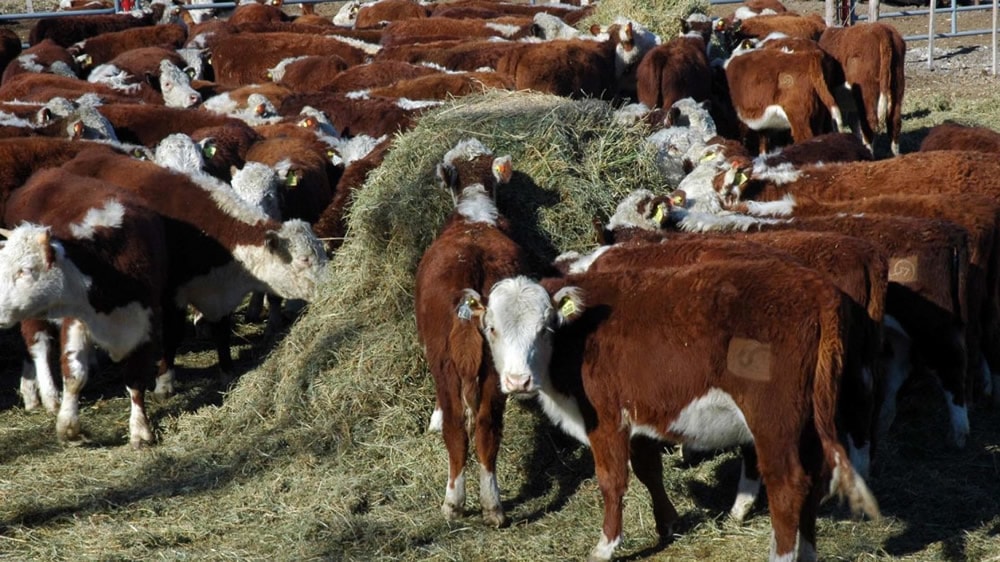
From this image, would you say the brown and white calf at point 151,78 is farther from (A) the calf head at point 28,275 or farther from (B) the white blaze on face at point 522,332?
(B) the white blaze on face at point 522,332

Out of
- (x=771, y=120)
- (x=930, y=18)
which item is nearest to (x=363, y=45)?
(x=771, y=120)

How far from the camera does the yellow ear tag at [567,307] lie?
546 centimetres

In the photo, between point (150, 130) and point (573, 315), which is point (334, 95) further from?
point (573, 315)

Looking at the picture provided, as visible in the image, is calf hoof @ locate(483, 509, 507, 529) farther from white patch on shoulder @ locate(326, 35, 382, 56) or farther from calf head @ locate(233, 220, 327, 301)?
white patch on shoulder @ locate(326, 35, 382, 56)

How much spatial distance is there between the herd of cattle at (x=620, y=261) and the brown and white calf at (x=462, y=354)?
0.05 feet

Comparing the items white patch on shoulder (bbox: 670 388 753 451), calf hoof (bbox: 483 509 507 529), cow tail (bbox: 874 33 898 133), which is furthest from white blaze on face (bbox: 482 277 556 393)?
cow tail (bbox: 874 33 898 133)

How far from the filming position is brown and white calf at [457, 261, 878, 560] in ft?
16.4

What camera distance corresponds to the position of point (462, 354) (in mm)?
6008

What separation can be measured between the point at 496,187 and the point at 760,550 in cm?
297

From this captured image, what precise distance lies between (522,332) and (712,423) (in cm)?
89

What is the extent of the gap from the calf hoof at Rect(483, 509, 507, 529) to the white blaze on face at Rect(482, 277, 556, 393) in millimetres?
897

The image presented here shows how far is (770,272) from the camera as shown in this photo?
5.19 meters

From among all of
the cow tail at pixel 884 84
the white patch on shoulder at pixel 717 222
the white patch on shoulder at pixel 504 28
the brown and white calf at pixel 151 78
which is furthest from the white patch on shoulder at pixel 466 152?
the white patch on shoulder at pixel 504 28

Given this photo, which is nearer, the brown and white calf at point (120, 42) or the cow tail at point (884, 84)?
the cow tail at point (884, 84)
